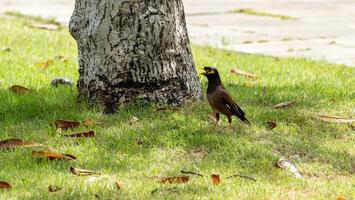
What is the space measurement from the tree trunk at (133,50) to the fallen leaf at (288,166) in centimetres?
116

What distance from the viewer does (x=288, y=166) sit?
4820mm

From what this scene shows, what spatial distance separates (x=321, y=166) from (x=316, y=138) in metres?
0.50

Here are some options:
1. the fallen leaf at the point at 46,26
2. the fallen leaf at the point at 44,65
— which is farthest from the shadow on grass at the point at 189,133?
the fallen leaf at the point at 46,26

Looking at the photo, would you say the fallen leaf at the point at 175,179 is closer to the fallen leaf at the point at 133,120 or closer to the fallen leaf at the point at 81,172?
the fallen leaf at the point at 81,172

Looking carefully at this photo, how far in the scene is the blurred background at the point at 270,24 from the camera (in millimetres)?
9258

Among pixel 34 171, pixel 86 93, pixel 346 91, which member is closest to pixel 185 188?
pixel 34 171

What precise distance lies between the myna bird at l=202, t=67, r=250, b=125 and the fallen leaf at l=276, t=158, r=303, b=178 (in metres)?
0.50

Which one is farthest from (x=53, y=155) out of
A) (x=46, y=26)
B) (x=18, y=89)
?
(x=46, y=26)

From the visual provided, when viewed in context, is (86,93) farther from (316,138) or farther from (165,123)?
(316,138)

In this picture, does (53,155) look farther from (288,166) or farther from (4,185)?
(288,166)

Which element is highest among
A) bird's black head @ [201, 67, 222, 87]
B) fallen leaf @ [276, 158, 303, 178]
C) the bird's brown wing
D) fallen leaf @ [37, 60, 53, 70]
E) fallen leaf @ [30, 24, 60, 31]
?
bird's black head @ [201, 67, 222, 87]

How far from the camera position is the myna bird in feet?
17.2

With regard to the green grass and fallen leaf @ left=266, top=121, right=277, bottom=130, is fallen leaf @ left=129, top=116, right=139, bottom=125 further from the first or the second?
the green grass

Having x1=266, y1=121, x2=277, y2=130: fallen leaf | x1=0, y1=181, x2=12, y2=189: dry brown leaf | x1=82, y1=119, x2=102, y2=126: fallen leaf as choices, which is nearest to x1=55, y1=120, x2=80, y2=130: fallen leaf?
x1=82, y1=119, x2=102, y2=126: fallen leaf
